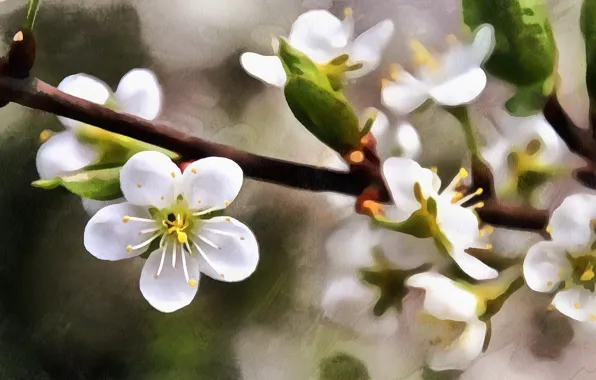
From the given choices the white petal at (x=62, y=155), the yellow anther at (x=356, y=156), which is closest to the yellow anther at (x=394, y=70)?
the yellow anther at (x=356, y=156)

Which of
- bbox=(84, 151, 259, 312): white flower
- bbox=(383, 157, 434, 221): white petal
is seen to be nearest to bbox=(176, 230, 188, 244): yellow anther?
bbox=(84, 151, 259, 312): white flower

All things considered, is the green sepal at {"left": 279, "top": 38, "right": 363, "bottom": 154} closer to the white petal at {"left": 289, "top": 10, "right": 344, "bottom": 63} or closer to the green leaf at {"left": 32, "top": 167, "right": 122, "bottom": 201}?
the white petal at {"left": 289, "top": 10, "right": 344, "bottom": 63}

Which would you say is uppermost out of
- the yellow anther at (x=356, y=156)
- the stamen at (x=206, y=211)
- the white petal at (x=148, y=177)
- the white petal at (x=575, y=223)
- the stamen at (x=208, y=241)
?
the yellow anther at (x=356, y=156)

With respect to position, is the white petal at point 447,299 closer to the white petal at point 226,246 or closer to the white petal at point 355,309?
the white petal at point 355,309

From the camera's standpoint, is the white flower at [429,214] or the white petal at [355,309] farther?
the white petal at [355,309]

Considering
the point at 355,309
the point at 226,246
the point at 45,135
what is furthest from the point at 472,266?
the point at 45,135

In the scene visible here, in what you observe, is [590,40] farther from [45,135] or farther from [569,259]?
[45,135]
